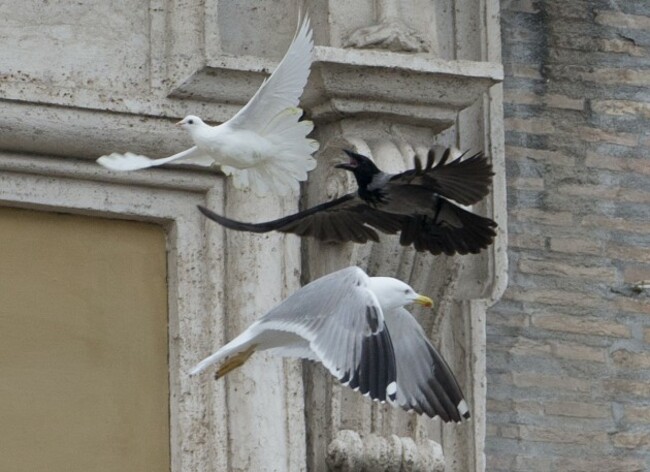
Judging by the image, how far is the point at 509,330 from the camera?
9.41 metres

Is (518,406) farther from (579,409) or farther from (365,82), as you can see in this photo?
(365,82)

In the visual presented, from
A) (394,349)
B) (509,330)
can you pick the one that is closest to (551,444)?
(509,330)

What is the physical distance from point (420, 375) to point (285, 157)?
0.66 meters

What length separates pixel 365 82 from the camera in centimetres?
884

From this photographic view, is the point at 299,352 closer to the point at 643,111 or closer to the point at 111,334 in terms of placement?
the point at 111,334

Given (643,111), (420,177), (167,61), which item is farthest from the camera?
(643,111)

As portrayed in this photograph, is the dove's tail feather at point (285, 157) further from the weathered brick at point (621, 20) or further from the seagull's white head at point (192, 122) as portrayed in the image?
the weathered brick at point (621, 20)

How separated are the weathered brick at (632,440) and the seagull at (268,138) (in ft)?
4.68

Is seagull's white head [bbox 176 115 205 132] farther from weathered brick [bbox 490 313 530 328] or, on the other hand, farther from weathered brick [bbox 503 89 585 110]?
weathered brick [bbox 503 89 585 110]

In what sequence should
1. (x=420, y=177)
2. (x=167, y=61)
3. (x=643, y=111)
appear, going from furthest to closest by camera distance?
(x=643, y=111), (x=167, y=61), (x=420, y=177)

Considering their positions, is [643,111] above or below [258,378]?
above

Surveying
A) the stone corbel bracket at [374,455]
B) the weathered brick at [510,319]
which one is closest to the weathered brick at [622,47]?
the weathered brick at [510,319]

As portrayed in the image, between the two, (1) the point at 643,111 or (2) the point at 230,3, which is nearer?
(2) the point at 230,3

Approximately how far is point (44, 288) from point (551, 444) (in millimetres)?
1417
